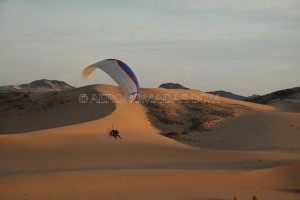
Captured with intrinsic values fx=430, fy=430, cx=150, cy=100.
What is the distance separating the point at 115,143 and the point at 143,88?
55.7 ft

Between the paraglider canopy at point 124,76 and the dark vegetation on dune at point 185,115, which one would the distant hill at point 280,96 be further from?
the paraglider canopy at point 124,76

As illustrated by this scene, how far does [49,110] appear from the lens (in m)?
29.9

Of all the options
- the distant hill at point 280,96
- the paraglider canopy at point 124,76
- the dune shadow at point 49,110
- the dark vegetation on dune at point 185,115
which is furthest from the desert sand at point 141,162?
the distant hill at point 280,96

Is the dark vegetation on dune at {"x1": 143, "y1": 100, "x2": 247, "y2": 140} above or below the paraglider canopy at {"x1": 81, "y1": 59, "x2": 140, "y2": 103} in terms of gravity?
below

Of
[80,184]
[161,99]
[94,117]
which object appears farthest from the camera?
[161,99]

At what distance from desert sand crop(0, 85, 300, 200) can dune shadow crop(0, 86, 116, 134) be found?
21 centimetres

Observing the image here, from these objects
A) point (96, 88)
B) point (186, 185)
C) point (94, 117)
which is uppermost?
point (96, 88)

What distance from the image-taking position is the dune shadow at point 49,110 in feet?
88.7

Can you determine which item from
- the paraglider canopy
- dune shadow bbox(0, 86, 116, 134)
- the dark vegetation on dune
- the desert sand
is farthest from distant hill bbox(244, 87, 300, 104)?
the paraglider canopy

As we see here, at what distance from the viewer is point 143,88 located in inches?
1393

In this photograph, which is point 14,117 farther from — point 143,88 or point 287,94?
point 287,94

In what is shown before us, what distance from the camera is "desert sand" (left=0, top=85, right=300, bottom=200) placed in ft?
37.1

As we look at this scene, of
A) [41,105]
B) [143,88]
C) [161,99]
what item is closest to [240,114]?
[161,99]

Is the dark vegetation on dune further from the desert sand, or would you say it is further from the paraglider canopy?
the paraglider canopy
